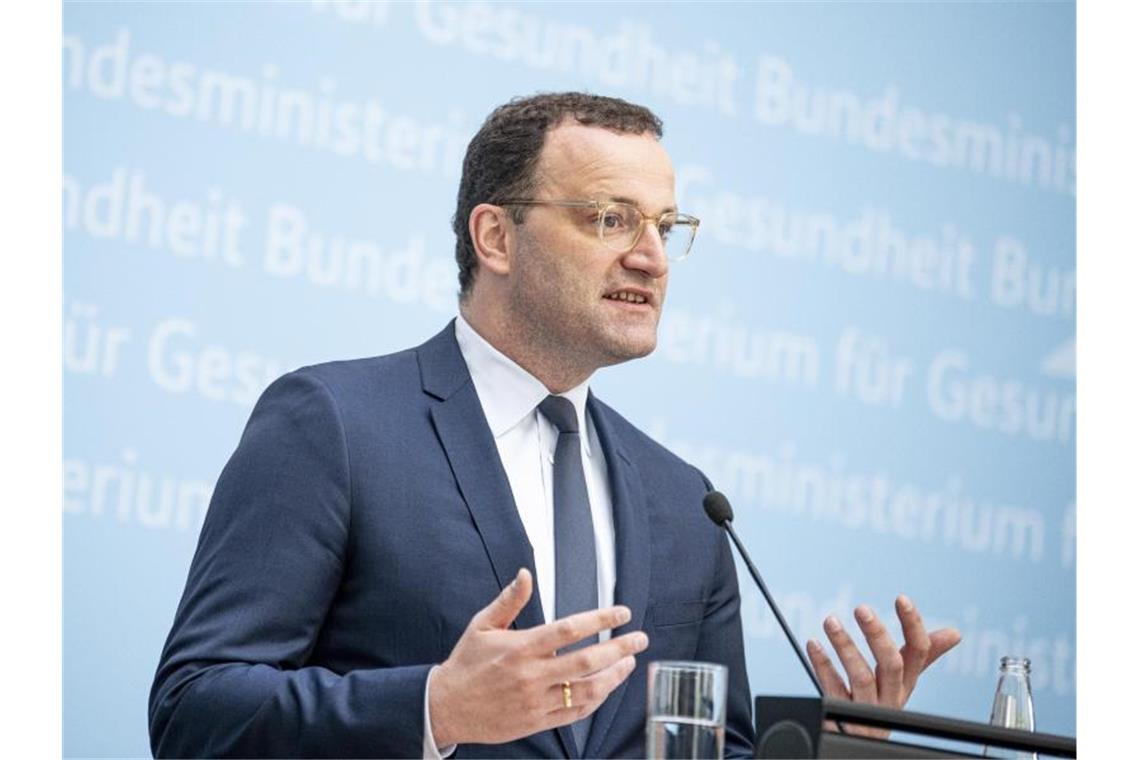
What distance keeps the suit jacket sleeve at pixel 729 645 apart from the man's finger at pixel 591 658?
854 millimetres

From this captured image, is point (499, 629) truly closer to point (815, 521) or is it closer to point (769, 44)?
point (815, 521)

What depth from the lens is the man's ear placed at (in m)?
2.88

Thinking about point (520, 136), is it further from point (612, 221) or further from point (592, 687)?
point (592, 687)

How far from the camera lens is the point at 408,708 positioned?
2.02 meters

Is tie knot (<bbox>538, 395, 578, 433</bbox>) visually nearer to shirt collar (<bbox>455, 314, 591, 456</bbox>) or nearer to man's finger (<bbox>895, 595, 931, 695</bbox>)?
shirt collar (<bbox>455, 314, 591, 456</bbox>)

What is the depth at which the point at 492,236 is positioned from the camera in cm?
292

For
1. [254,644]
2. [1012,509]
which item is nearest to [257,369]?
[254,644]

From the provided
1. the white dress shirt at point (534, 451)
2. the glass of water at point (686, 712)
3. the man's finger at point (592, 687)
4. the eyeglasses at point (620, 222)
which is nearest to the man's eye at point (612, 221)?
the eyeglasses at point (620, 222)

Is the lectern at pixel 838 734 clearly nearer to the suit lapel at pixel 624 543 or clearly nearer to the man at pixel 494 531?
the man at pixel 494 531

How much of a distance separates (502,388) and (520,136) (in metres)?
0.49

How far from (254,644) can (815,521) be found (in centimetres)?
228

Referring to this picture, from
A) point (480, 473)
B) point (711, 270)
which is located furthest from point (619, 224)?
point (711, 270)

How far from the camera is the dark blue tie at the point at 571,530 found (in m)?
2.51
